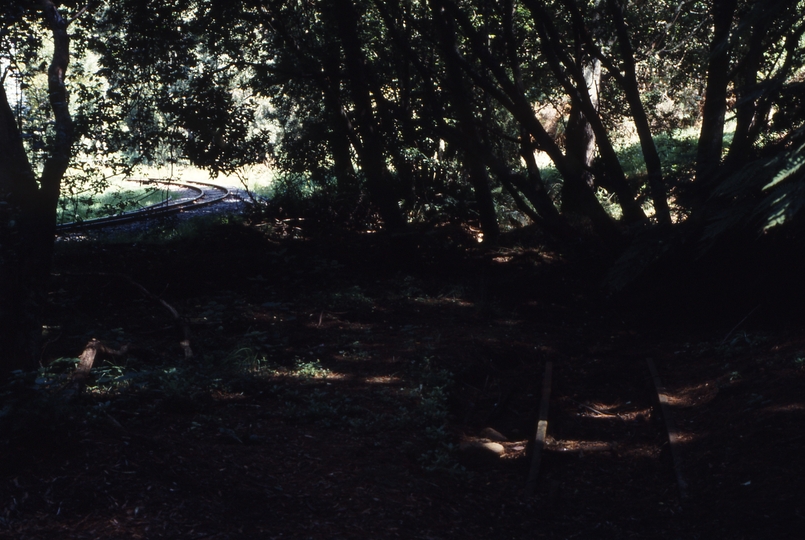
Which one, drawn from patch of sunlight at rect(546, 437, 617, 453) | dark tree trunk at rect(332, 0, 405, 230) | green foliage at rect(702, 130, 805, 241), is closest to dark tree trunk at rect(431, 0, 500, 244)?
dark tree trunk at rect(332, 0, 405, 230)

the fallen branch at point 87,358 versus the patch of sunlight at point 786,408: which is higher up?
the fallen branch at point 87,358

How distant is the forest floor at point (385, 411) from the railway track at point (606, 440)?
0.10 ft

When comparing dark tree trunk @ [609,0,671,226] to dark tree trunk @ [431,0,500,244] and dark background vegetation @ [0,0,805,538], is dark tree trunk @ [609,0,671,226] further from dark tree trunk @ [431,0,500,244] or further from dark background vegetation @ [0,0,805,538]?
dark tree trunk @ [431,0,500,244]

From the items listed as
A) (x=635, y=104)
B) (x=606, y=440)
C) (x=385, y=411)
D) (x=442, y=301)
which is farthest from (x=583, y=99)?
(x=385, y=411)

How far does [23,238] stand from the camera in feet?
20.1

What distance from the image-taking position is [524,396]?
326 inches

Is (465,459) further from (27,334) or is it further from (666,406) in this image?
(27,334)

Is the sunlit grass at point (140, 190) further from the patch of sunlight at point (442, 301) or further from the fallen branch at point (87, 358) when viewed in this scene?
the fallen branch at point (87, 358)

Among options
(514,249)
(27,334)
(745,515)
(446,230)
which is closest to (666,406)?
(745,515)

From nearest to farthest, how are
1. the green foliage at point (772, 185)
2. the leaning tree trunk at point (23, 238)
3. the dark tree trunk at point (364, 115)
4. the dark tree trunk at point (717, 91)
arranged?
the green foliage at point (772, 185) < the leaning tree trunk at point (23, 238) < the dark tree trunk at point (717, 91) < the dark tree trunk at point (364, 115)

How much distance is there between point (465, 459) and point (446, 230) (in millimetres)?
10112

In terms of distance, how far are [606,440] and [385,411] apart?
2.24m

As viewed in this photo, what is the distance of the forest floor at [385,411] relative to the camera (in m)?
4.62

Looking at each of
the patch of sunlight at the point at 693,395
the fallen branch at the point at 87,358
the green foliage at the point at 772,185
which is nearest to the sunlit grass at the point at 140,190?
the fallen branch at the point at 87,358
